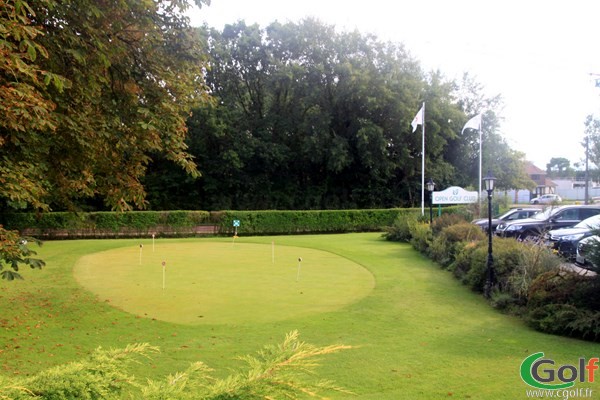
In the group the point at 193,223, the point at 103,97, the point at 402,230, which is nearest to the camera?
the point at 103,97

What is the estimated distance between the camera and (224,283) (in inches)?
498

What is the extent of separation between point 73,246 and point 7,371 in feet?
58.1

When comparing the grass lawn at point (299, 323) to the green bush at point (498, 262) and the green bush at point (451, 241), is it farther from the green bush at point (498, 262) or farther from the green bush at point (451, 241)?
the green bush at point (451, 241)

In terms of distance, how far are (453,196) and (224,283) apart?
1825 centimetres

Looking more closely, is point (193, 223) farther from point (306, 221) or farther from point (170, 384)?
point (170, 384)

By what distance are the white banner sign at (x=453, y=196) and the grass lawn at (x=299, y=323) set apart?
36.6 feet

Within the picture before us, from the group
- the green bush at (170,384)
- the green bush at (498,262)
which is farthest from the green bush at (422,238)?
the green bush at (170,384)

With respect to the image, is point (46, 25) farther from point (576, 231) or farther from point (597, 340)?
point (576, 231)

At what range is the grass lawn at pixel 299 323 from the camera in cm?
620

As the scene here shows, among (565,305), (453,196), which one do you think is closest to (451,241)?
(565,305)

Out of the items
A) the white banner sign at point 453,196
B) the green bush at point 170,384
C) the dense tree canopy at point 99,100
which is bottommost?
the green bush at point 170,384

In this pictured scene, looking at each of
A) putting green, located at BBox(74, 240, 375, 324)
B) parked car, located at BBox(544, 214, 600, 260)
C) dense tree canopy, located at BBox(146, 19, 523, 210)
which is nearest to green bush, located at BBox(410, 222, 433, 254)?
putting green, located at BBox(74, 240, 375, 324)

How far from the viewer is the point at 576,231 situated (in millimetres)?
15250

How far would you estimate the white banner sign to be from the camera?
26.3 metres
